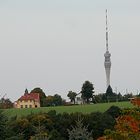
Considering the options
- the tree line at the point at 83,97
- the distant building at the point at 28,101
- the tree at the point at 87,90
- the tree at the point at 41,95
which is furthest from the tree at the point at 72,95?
the distant building at the point at 28,101

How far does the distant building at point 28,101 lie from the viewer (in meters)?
131

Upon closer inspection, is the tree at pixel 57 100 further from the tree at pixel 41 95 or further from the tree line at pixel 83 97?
the tree at pixel 41 95

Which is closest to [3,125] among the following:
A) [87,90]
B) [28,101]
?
[87,90]

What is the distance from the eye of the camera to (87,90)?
4902 inches

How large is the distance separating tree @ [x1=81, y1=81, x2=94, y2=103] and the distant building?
380 inches

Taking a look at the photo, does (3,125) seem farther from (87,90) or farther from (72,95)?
(72,95)

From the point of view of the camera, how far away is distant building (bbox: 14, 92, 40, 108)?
430ft

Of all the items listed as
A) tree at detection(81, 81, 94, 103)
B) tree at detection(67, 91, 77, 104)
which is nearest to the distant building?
tree at detection(67, 91, 77, 104)

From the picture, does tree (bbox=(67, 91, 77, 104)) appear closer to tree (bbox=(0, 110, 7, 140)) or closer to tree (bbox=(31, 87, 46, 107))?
tree (bbox=(31, 87, 46, 107))

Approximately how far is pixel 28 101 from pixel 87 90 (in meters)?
22.0

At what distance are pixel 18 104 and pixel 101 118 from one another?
75.0 meters

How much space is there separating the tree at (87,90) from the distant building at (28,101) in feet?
31.6

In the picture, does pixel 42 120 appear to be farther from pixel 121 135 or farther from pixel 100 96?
pixel 100 96

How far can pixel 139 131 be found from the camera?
2647 centimetres
